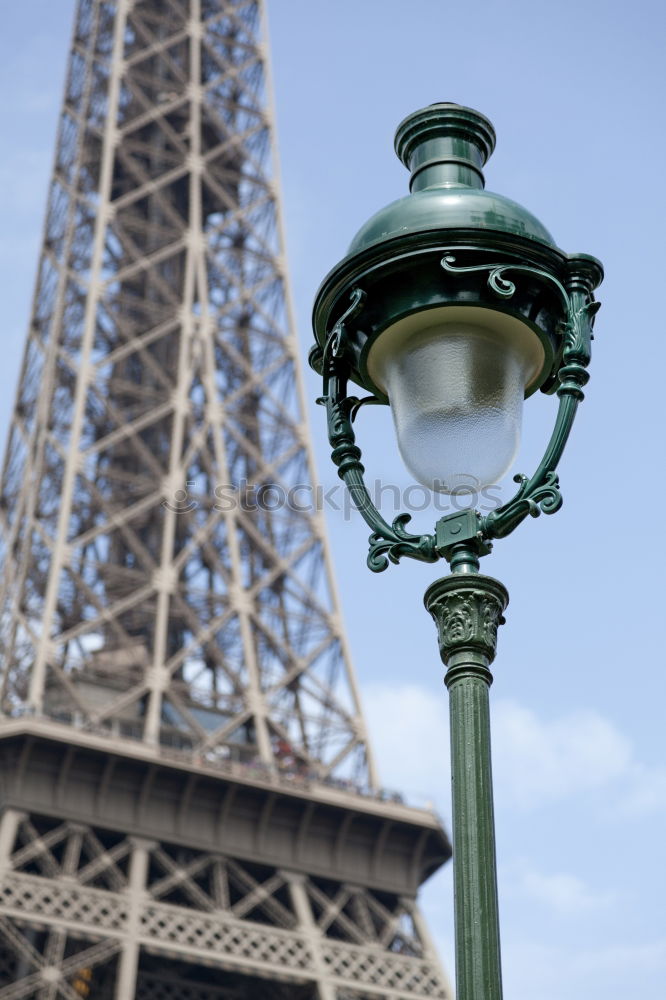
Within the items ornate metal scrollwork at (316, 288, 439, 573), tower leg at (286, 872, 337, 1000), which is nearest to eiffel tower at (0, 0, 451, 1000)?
tower leg at (286, 872, 337, 1000)

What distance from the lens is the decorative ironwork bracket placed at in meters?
6.89

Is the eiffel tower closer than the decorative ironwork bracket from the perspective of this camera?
No

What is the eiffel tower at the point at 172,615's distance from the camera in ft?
142

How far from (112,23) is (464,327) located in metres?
61.4

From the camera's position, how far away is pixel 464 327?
23.7 ft

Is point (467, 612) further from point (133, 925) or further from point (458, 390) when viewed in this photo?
point (133, 925)

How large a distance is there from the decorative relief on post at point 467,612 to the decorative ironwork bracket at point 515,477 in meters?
0.15

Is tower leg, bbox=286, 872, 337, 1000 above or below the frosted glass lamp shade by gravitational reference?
above

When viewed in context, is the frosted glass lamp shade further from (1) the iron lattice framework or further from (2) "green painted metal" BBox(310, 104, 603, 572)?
(1) the iron lattice framework

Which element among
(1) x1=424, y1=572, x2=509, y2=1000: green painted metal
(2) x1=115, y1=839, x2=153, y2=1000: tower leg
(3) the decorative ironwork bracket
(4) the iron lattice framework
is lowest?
(1) x1=424, y1=572, x2=509, y2=1000: green painted metal

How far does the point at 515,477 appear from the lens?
7.04m

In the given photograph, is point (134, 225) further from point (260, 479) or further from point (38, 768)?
point (38, 768)

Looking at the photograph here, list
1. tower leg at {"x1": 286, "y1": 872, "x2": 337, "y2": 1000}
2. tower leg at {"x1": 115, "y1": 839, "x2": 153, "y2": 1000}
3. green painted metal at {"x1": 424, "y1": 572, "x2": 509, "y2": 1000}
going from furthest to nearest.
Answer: tower leg at {"x1": 286, "y1": 872, "x2": 337, "y2": 1000}, tower leg at {"x1": 115, "y1": 839, "x2": 153, "y2": 1000}, green painted metal at {"x1": 424, "y1": 572, "x2": 509, "y2": 1000}

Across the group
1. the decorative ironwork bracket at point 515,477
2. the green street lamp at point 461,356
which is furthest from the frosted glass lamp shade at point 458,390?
the decorative ironwork bracket at point 515,477
